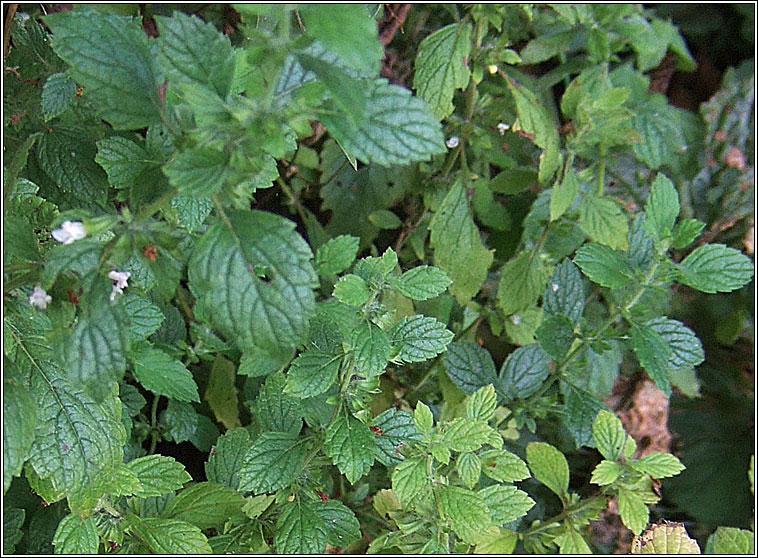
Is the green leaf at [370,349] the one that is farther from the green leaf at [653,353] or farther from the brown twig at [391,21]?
the brown twig at [391,21]

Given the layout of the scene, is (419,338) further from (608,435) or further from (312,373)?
(608,435)

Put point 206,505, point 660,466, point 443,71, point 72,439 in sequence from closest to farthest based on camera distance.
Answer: point 72,439 → point 206,505 → point 660,466 → point 443,71

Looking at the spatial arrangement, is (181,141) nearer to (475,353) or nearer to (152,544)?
(152,544)

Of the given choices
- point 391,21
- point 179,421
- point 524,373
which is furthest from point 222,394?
point 391,21

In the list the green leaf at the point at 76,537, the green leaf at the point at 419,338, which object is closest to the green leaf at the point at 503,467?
the green leaf at the point at 419,338

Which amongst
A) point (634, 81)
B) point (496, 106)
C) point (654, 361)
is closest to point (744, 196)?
point (634, 81)
